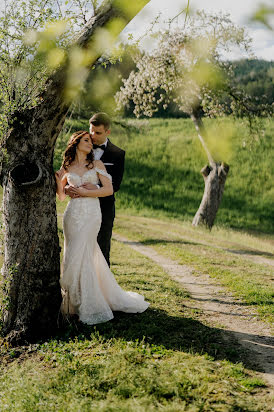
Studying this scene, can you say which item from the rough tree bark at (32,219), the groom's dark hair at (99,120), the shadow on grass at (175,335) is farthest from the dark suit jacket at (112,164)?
the shadow on grass at (175,335)

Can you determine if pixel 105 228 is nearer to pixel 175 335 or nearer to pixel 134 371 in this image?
pixel 175 335

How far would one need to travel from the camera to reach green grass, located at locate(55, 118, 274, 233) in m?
23.9

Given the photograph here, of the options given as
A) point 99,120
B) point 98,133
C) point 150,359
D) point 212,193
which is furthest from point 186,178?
point 150,359

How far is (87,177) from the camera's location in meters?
5.97

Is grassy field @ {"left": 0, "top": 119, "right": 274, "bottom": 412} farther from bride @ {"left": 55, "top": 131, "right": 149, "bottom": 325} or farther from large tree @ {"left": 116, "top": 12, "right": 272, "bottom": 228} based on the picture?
large tree @ {"left": 116, "top": 12, "right": 272, "bottom": 228}

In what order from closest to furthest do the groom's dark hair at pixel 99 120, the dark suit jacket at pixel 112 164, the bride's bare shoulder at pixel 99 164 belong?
the bride's bare shoulder at pixel 99 164, the groom's dark hair at pixel 99 120, the dark suit jacket at pixel 112 164

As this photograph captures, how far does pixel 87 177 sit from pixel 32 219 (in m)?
1.04

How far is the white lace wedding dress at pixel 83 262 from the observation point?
580 centimetres

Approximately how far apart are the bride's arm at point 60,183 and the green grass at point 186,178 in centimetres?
1230

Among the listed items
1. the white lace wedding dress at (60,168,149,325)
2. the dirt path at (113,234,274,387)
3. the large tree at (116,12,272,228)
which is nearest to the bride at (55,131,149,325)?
the white lace wedding dress at (60,168,149,325)

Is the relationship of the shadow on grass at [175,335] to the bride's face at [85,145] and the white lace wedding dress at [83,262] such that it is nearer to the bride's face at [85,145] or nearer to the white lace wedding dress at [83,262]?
Answer: the white lace wedding dress at [83,262]

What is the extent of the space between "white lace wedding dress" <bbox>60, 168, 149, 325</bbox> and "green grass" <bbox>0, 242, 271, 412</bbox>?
0.27m

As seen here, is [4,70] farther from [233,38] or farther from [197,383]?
[233,38]

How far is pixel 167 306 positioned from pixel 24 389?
306 centimetres
